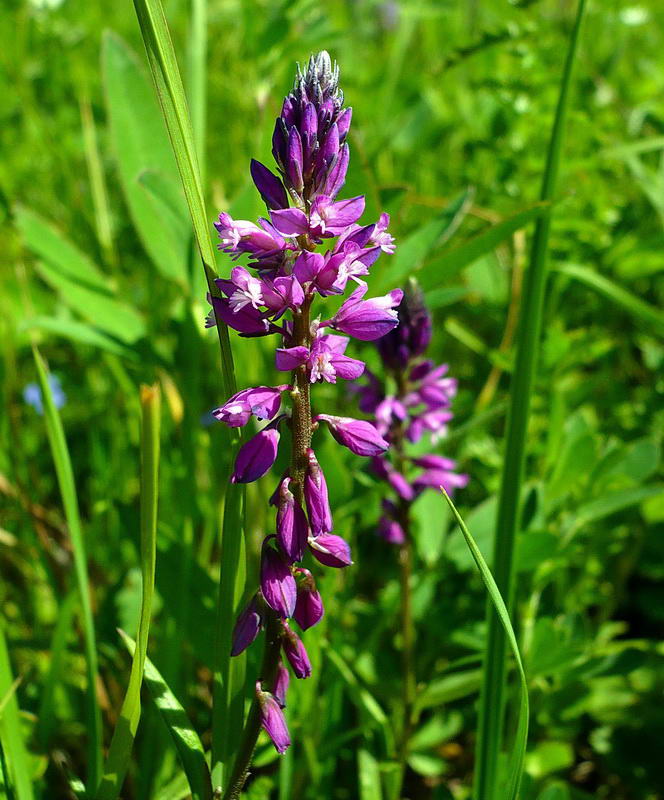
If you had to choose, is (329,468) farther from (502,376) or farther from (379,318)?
(502,376)

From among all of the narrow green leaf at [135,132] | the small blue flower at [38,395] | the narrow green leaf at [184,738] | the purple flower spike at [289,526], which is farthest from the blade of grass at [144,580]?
the small blue flower at [38,395]

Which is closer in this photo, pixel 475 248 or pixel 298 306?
pixel 298 306

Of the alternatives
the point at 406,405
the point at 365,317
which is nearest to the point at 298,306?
the point at 365,317

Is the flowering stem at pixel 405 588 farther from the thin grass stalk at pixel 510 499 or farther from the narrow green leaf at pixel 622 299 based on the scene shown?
the narrow green leaf at pixel 622 299

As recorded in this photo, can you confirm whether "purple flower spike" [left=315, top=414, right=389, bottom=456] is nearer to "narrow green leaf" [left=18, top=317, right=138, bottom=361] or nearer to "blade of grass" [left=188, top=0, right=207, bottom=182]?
"narrow green leaf" [left=18, top=317, right=138, bottom=361]

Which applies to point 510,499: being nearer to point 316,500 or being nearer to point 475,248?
point 316,500

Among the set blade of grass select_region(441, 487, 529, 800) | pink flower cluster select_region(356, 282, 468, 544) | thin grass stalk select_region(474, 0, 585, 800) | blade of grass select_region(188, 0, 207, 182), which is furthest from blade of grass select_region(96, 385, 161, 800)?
blade of grass select_region(188, 0, 207, 182)
